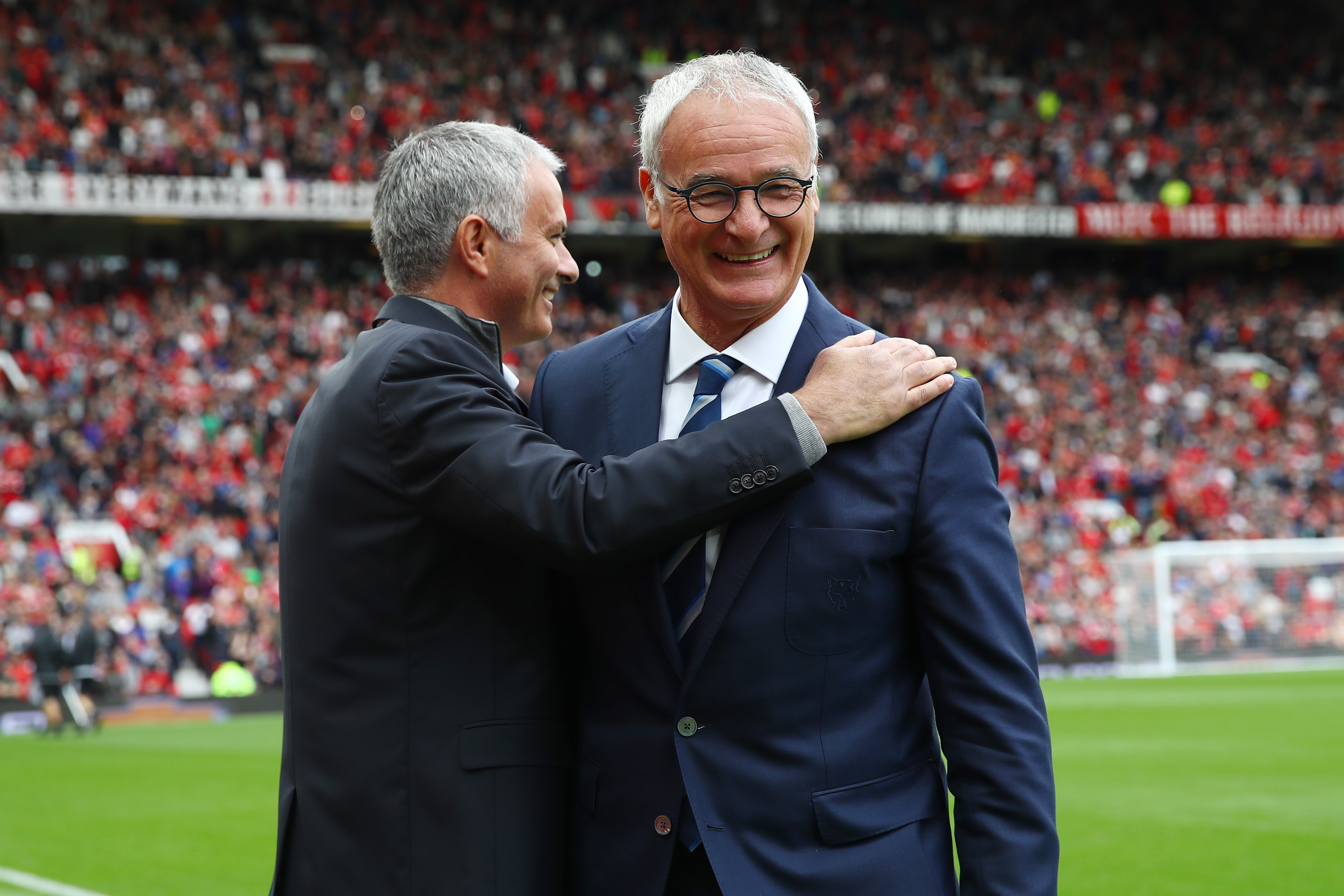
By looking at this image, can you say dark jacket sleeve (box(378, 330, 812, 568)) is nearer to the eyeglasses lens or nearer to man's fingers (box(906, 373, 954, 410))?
man's fingers (box(906, 373, 954, 410))

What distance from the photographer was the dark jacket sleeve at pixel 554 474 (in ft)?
7.84

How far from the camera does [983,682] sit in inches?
92.8

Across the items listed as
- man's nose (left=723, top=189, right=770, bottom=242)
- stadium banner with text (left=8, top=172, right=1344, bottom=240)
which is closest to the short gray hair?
man's nose (left=723, top=189, right=770, bottom=242)

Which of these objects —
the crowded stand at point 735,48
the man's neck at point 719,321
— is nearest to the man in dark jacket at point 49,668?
the crowded stand at point 735,48

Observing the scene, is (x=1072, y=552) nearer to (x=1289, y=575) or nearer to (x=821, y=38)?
(x=1289, y=575)

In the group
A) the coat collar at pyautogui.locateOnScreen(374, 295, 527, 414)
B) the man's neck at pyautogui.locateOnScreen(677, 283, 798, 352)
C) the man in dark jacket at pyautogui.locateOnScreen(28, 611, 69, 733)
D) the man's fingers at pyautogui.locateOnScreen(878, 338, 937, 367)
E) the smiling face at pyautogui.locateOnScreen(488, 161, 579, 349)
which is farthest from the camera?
the man in dark jacket at pyautogui.locateOnScreen(28, 611, 69, 733)

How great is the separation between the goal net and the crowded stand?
11.0m

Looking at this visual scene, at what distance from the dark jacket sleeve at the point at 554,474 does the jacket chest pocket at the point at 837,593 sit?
0.45 feet

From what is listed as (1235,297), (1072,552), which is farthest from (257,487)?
(1235,297)

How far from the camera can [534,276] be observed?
9.87 ft

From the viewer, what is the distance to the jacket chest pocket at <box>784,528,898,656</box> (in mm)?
2396

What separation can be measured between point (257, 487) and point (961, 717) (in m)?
21.4

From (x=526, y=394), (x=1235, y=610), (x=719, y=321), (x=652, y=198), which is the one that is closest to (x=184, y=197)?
(x=526, y=394)

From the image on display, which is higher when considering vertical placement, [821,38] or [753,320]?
[821,38]
